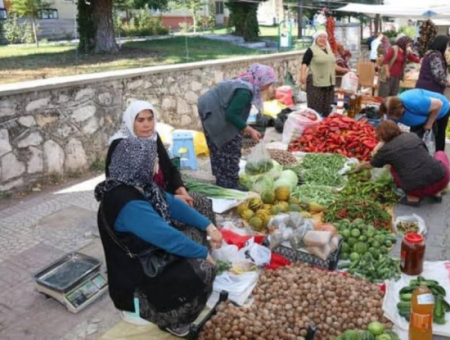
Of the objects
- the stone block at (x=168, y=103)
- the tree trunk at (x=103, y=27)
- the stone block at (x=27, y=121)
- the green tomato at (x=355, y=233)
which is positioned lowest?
the green tomato at (x=355, y=233)

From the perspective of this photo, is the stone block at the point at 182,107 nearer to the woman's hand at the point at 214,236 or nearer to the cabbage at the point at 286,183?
the cabbage at the point at 286,183

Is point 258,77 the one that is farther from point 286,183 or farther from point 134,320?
point 134,320

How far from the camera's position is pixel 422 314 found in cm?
255

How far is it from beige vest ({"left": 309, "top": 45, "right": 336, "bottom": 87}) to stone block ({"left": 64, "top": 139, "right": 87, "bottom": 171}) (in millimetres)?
4199

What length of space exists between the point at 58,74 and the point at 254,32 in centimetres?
1543

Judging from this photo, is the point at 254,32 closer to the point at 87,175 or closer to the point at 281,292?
the point at 87,175

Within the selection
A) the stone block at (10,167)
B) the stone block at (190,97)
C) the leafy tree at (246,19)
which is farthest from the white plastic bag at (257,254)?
the leafy tree at (246,19)

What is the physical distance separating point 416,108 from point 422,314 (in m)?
3.43

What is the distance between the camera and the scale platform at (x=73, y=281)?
313cm

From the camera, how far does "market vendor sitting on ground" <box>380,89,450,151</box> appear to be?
5.18 metres

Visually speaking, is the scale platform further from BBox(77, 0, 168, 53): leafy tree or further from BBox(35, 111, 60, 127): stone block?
BBox(77, 0, 168, 53): leafy tree

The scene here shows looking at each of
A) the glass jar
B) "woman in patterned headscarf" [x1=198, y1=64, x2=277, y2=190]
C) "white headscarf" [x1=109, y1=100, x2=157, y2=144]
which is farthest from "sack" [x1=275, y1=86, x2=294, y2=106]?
"white headscarf" [x1=109, y1=100, x2=157, y2=144]

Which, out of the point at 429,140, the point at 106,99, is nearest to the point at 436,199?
the point at 429,140

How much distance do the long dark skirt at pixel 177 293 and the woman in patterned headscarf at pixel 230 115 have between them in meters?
2.25
